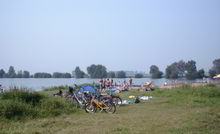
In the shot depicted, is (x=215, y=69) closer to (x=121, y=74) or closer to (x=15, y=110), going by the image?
(x=121, y=74)

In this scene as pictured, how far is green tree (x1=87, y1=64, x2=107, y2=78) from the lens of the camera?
66.1 m

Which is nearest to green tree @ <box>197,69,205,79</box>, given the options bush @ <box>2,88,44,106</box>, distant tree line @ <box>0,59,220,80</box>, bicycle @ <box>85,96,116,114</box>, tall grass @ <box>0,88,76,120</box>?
distant tree line @ <box>0,59,220,80</box>

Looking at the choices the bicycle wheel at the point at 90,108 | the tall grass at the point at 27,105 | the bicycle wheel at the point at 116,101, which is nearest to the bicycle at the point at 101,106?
the bicycle wheel at the point at 90,108

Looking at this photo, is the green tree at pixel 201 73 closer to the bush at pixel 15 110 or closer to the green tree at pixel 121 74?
the green tree at pixel 121 74

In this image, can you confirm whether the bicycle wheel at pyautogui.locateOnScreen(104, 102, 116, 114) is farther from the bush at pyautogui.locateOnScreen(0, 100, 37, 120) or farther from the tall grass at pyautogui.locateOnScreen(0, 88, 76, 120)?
the bush at pyautogui.locateOnScreen(0, 100, 37, 120)

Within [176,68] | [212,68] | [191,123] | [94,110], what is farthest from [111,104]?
[212,68]

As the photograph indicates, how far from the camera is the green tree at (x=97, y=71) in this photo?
66.1 m

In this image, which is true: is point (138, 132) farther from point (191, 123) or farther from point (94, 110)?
point (94, 110)

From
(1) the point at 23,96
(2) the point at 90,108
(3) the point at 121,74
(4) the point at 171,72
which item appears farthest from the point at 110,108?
(3) the point at 121,74

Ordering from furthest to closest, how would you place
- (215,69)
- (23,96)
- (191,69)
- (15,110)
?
(215,69) < (191,69) < (23,96) < (15,110)

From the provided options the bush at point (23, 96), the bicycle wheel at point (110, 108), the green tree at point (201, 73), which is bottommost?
the bicycle wheel at point (110, 108)

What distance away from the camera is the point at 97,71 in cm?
6781

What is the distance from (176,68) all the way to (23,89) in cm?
5252

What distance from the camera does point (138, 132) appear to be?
24.0 ft
